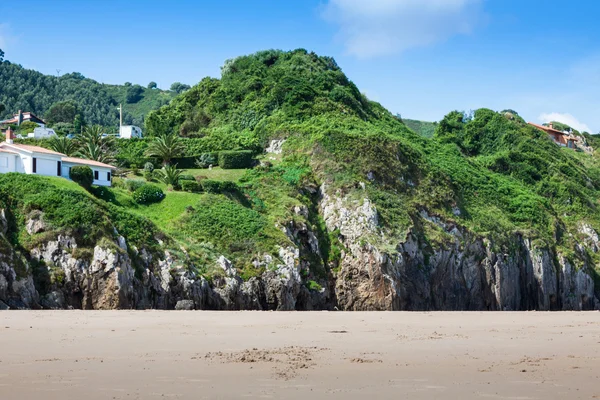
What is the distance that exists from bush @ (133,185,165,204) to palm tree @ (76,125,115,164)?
879cm

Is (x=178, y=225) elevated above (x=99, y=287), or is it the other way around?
(x=178, y=225)

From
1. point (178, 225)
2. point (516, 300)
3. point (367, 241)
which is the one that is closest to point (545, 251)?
point (516, 300)

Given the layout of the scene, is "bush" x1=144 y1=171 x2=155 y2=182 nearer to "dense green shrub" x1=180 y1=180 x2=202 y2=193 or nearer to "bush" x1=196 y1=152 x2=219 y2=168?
"dense green shrub" x1=180 y1=180 x2=202 y2=193

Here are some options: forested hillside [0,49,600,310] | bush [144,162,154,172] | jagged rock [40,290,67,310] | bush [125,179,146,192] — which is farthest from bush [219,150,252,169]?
jagged rock [40,290,67,310]

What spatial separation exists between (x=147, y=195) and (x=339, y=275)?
45.0 feet

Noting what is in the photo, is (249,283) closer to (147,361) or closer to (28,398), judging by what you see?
(147,361)

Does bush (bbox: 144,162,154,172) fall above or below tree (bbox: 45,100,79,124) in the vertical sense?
below

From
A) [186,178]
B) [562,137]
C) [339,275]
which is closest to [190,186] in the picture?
[186,178]

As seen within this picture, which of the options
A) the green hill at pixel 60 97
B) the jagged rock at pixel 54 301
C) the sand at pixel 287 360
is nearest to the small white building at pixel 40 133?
the jagged rock at pixel 54 301

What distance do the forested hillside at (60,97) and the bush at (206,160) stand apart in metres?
70.7

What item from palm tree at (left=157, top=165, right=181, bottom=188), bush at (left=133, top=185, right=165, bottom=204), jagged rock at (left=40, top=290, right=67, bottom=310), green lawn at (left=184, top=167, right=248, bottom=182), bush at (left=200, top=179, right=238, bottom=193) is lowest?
jagged rock at (left=40, top=290, right=67, bottom=310)

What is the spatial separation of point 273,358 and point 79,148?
47624mm

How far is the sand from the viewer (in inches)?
480

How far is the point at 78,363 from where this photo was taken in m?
14.7
